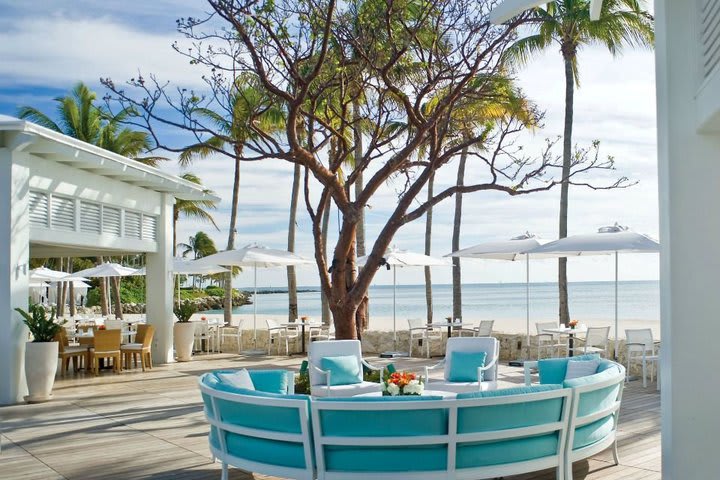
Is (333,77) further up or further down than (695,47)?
further up

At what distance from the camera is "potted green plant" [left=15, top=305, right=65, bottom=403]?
35.7 ft

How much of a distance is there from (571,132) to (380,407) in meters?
15.2

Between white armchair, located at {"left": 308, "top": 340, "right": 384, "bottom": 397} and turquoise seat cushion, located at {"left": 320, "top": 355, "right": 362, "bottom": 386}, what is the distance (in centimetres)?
1

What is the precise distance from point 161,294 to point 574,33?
11674 millimetres

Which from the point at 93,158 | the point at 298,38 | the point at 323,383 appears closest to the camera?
the point at 323,383

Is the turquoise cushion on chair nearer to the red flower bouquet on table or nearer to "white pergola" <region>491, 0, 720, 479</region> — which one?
the red flower bouquet on table

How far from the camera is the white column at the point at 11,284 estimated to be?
10859 millimetres

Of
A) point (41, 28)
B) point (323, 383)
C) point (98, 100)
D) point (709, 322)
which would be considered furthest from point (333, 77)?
point (98, 100)

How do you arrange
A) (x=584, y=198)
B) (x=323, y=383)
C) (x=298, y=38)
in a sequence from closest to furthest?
(x=323, y=383) → (x=298, y=38) → (x=584, y=198)

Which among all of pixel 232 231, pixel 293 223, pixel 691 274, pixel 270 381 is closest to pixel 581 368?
pixel 270 381

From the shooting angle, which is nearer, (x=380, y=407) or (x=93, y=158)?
(x=380, y=407)

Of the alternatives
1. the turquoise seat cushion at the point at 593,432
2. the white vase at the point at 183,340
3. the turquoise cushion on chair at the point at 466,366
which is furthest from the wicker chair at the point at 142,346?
the turquoise seat cushion at the point at 593,432

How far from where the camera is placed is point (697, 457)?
450 centimetres

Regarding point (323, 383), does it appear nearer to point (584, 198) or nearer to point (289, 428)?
point (289, 428)
